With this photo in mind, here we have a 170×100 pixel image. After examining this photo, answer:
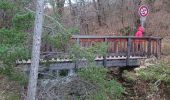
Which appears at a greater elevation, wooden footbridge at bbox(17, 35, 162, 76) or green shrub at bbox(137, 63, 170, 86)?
wooden footbridge at bbox(17, 35, 162, 76)

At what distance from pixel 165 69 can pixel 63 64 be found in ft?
14.0

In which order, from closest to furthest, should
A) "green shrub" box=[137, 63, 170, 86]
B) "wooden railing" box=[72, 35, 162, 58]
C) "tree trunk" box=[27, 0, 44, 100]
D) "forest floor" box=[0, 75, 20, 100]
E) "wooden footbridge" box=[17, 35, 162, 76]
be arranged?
"tree trunk" box=[27, 0, 44, 100] < "forest floor" box=[0, 75, 20, 100] < "green shrub" box=[137, 63, 170, 86] < "wooden footbridge" box=[17, 35, 162, 76] < "wooden railing" box=[72, 35, 162, 58]

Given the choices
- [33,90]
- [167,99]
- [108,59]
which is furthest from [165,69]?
[33,90]

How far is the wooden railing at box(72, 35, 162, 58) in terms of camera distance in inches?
699

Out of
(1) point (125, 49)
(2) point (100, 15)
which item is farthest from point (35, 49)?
(2) point (100, 15)

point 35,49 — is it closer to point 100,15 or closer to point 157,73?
point 157,73

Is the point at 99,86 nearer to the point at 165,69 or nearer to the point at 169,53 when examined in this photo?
the point at 165,69

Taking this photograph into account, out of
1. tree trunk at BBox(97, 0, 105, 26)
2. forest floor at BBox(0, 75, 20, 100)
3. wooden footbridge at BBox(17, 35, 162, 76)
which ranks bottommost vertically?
forest floor at BBox(0, 75, 20, 100)

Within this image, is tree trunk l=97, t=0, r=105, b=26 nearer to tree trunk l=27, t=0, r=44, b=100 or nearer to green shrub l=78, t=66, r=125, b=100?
green shrub l=78, t=66, r=125, b=100

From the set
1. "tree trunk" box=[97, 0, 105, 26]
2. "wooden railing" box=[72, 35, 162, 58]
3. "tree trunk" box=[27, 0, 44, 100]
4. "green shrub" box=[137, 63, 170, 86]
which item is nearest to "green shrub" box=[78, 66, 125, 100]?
"tree trunk" box=[27, 0, 44, 100]

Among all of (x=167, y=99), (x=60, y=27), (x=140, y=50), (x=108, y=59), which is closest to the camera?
(x=60, y=27)

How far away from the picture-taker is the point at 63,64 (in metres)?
16.2

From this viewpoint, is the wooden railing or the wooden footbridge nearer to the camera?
the wooden footbridge

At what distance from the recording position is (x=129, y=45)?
1862 centimetres
